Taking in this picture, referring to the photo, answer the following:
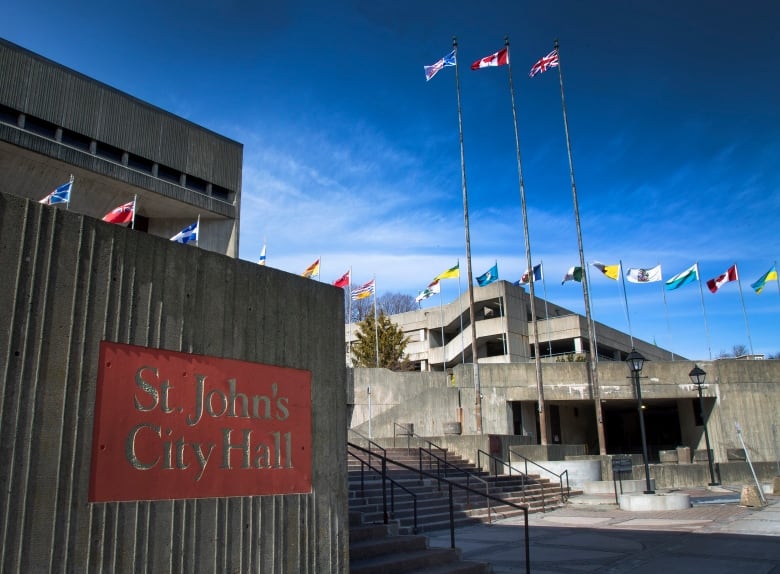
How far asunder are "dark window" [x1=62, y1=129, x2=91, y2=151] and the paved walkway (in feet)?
56.3

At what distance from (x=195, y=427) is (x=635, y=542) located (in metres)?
9.02

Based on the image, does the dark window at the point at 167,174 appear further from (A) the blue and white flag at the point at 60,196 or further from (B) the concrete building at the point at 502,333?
(B) the concrete building at the point at 502,333

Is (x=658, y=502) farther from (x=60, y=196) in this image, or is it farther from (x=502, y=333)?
(x=502, y=333)

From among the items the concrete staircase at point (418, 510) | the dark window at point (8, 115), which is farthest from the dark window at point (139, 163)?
the concrete staircase at point (418, 510)

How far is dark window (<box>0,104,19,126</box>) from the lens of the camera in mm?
19812

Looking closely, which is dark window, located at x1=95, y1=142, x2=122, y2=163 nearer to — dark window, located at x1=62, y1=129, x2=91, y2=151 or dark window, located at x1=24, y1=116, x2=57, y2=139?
dark window, located at x1=62, y1=129, x2=91, y2=151

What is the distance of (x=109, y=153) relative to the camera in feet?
72.9

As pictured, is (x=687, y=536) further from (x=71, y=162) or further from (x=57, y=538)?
(x=71, y=162)

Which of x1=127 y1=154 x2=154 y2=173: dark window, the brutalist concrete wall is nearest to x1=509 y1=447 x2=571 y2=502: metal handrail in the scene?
the brutalist concrete wall

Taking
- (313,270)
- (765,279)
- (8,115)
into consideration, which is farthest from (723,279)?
(8,115)

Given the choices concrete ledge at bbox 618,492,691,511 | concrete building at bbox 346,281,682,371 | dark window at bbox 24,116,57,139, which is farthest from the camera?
concrete building at bbox 346,281,682,371

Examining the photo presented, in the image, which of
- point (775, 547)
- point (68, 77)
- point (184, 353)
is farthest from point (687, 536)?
point (68, 77)

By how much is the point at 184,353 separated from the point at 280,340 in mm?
1082

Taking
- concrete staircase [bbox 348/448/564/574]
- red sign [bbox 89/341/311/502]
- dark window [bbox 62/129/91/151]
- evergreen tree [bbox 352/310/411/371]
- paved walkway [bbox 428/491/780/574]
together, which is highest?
dark window [bbox 62/129/91/151]
